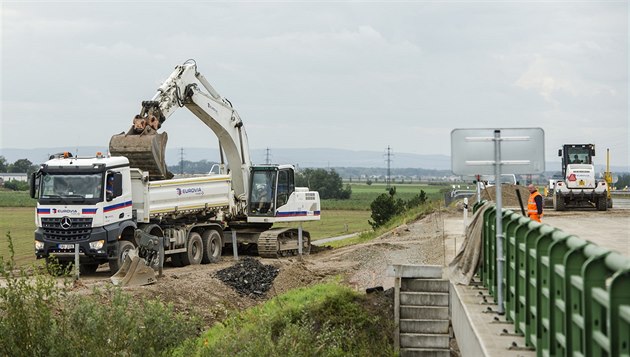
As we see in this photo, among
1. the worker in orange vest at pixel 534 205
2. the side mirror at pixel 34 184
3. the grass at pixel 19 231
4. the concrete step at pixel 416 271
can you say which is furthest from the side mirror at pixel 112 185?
the worker in orange vest at pixel 534 205

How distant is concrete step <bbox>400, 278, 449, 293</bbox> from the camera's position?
19.2 meters

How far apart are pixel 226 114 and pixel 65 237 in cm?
1009

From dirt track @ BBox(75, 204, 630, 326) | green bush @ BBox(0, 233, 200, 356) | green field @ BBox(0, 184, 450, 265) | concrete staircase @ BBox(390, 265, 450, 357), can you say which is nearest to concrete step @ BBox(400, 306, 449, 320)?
concrete staircase @ BBox(390, 265, 450, 357)

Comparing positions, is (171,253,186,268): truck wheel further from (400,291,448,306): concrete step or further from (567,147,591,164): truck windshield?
(567,147,591,164): truck windshield

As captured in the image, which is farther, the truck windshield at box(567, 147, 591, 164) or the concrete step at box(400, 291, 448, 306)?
the truck windshield at box(567, 147, 591, 164)

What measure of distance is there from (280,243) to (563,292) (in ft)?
86.8

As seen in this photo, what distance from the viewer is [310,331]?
61.6 ft

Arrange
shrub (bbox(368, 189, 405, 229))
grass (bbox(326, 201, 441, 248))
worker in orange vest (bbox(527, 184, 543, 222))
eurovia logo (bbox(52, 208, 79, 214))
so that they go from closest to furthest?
worker in orange vest (bbox(527, 184, 543, 222)) < eurovia logo (bbox(52, 208, 79, 214)) < grass (bbox(326, 201, 441, 248)) < shrub (bbox(368, 189, 405, 229))

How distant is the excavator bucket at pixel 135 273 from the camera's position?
25958 mm

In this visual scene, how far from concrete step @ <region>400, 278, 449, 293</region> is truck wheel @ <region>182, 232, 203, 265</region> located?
13.0 metres

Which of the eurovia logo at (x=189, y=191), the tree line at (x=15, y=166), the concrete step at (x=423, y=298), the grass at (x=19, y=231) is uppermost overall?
the tree line at (x=15, y=166)

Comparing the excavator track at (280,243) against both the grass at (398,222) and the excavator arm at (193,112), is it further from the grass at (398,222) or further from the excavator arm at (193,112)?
the grass at (398,222)

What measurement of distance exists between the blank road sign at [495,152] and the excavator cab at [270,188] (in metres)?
21.9

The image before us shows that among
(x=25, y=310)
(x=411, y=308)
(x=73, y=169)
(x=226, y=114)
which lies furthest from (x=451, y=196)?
(x=25, y=310)
